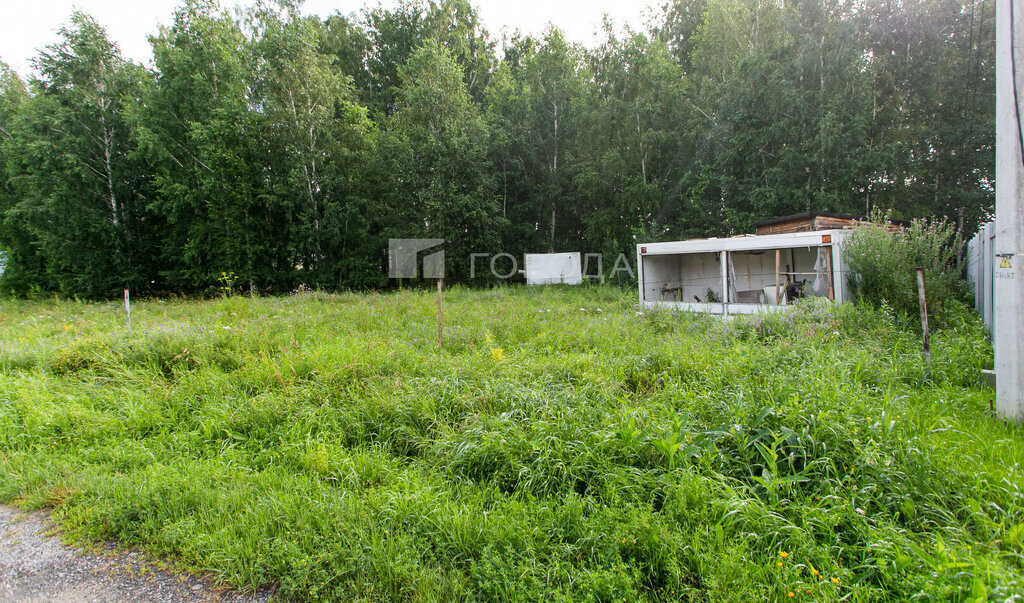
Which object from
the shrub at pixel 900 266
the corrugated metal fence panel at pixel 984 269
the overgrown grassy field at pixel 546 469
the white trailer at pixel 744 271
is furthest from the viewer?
the white trailer at pixel 744 271

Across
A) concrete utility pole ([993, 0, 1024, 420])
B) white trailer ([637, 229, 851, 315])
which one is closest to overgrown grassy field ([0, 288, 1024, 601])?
concrete utility pole ([993, 0, 1024, 420])

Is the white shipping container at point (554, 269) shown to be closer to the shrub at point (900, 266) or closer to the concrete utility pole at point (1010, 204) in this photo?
the shrub at point (900, 266)

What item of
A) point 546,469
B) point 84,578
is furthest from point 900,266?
point 84,578

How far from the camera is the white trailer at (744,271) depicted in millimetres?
9461

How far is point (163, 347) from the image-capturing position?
19.3ft

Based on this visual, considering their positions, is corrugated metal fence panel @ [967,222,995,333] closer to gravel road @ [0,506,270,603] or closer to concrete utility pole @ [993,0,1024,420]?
A: concrete utility pole @ [993,0,1024,420]

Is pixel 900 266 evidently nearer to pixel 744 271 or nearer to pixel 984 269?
pixel 984 269

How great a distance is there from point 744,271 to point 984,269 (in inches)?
253

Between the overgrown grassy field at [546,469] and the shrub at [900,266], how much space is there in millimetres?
2139

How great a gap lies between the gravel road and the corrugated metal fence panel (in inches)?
346

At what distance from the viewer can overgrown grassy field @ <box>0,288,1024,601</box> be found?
87.6 inches

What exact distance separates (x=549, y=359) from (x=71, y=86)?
24434 millimetres

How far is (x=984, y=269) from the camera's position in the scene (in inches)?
297

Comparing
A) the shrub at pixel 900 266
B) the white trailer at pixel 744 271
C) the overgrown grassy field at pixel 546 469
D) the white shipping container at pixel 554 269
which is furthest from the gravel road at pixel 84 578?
the white shipping container at pixel 554 269
